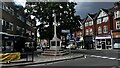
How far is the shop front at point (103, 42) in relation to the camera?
2601 inches

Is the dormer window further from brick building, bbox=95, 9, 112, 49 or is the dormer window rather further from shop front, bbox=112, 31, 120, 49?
shop front, bbox=112, 31, 120, 49

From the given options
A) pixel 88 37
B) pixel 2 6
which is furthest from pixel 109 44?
pixel 2 6

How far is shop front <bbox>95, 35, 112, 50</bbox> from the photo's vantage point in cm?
6607

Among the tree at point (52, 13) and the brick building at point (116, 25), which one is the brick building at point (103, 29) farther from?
the tree at point (52, 13)

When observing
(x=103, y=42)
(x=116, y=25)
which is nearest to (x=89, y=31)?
(x=103, y=42)

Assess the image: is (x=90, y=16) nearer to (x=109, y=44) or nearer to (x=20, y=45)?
(x=109, y=44)

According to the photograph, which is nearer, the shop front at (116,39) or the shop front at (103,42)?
the shop front at (116,39)

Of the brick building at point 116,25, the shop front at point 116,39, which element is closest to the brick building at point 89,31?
the brick building at point 116,25

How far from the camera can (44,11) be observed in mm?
45500

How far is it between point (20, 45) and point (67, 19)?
10.6 metres

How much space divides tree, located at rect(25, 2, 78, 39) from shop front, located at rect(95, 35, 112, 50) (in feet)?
67.3

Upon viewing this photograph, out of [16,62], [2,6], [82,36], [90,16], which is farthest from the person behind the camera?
[82,36]

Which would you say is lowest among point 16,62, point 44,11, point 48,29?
point 16,62

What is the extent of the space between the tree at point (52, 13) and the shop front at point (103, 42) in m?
20.5
